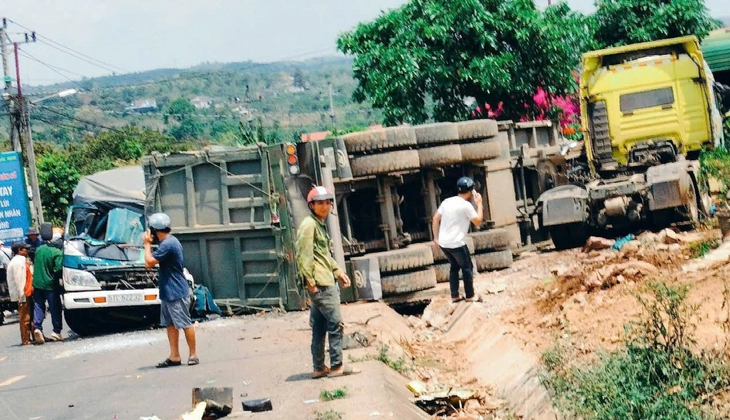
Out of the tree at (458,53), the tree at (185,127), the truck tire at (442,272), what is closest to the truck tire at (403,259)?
the truck tire at (442,272)

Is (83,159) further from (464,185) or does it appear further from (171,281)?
(171,281)

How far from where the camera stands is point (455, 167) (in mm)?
17484

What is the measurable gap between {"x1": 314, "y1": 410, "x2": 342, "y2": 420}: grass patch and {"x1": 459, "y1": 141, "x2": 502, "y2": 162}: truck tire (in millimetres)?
8531

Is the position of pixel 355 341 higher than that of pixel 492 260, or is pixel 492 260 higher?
pixel 492 260

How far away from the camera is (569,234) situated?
63.4 feet

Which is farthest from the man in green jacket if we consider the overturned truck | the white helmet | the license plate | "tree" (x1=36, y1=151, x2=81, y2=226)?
"tree" (x1=36, y1=151, x2=81, y2=226)

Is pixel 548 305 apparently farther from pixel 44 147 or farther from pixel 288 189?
pixel 44 147

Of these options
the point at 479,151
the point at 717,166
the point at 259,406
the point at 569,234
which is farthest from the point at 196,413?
the point at 569,234

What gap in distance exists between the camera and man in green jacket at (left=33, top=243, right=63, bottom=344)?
1709 cm

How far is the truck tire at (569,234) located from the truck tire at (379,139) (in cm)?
424

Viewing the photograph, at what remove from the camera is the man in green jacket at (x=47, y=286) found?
17.1 meters

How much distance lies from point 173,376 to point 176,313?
2.28 feet

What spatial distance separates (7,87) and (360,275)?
2912 centimetres

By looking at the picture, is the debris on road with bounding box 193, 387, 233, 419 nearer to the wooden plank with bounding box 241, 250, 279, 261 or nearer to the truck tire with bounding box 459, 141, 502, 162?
the wooden plank with bounding box 241, 250, 279, 261
